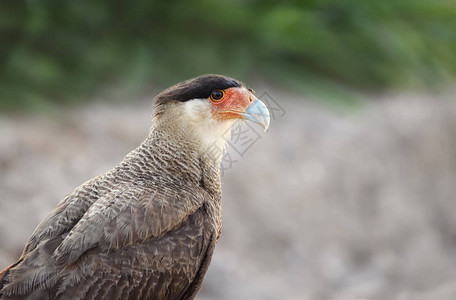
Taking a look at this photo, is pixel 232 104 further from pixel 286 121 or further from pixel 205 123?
pixel 286 121

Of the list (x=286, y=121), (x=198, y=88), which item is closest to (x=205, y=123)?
(x=198, y=88)

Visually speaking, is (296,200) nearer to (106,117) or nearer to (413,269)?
(413,269)

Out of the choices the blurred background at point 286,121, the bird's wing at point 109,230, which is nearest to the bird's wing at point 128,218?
the bird's wing at point 109,230

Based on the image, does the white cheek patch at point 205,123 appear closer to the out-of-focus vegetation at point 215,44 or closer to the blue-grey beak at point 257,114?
the blue-grey beak at point 257,114

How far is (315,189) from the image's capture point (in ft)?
23.4

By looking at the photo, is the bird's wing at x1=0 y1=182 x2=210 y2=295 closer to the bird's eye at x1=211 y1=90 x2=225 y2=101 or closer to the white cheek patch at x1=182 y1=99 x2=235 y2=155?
the white cheek patch at x1=182 y1=99 x2=235 y2=155

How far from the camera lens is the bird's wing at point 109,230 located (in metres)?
2.91

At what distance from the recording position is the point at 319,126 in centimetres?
768

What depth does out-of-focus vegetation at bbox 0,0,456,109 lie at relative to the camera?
749 centimetres

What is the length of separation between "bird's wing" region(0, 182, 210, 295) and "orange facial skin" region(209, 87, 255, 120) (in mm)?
473

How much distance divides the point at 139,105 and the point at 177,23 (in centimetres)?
122

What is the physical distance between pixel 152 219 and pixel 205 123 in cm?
65

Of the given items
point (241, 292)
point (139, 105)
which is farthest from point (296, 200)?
point (139, 105)

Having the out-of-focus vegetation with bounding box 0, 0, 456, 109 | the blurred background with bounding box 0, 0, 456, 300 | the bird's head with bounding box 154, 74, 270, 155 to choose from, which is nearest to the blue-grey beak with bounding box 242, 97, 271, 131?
the bird's head with bounding box 154, 74, 270, 155
